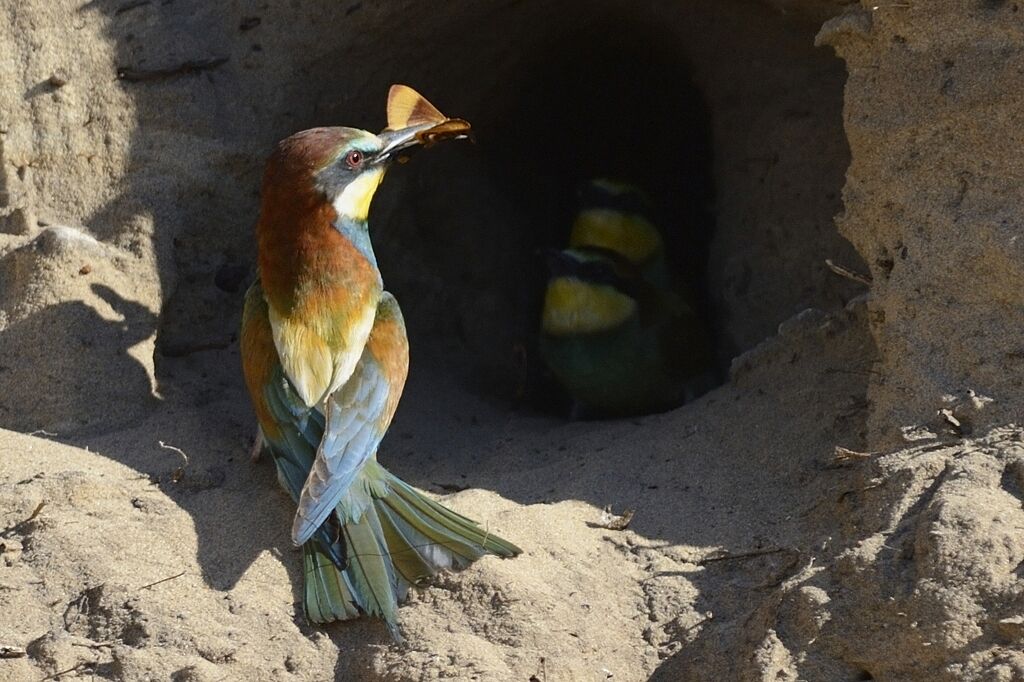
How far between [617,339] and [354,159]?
1199mm

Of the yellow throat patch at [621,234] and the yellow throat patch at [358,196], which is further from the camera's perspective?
the yellow throat patch at [621,234]

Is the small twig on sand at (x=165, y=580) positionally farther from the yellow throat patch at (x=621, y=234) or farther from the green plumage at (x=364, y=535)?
the yellow throat patch at (x=621, y=234)

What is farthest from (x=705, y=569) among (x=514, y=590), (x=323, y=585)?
(x=323, y=585)

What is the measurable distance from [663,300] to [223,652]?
211 centimetres

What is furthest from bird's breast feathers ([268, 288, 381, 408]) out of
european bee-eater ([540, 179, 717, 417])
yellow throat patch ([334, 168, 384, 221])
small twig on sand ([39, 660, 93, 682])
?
european bee-eater ([540, 179, 717, 417])

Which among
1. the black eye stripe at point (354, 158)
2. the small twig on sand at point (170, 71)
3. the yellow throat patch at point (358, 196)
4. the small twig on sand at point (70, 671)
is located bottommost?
the small twig on sand at point (70, 671)

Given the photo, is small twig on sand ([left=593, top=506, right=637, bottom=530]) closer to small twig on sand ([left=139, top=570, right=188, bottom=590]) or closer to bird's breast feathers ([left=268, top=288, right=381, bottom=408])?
bird's breast feathers ([left=268, top=288, right=381, bottom=408])

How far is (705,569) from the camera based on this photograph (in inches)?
A: 94.3

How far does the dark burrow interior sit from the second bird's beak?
43 centimetres

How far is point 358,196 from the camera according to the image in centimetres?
302

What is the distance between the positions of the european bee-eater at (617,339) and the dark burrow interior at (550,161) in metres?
0.13

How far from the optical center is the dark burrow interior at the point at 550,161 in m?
3.47

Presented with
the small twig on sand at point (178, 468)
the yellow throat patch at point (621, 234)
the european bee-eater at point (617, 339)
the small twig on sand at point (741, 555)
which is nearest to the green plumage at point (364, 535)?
the small twig on sand at point (178, 468)

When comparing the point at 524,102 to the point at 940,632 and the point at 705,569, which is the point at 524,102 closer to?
the point at 705,569
